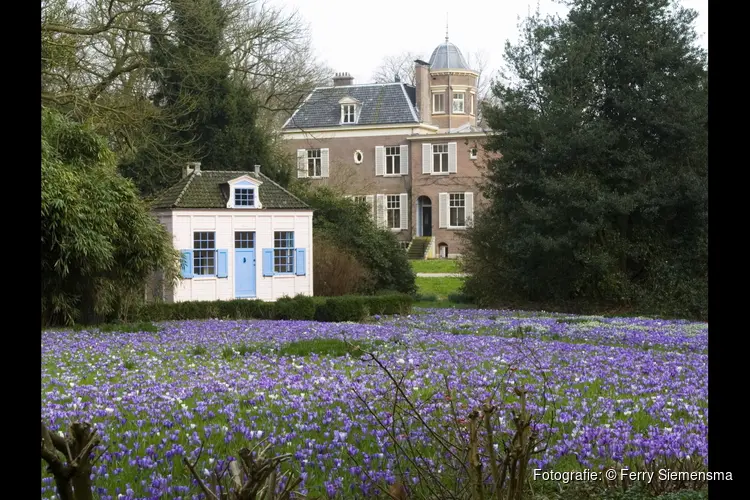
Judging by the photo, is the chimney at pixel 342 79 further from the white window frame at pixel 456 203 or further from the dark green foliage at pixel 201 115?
the dark green foliage at pixel 201 115

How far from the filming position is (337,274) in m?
28.3

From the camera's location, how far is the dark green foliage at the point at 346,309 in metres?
22.1

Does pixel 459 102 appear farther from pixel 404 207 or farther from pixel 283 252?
pixel 283 252

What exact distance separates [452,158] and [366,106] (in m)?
6.14

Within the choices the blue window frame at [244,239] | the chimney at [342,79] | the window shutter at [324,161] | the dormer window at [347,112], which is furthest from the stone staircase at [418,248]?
the blue window frame at [244,239]

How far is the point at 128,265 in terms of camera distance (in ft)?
68.7

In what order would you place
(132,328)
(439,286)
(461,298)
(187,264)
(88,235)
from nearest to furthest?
(132,328) < (88,235) < (187,264) < (461,298) < (439,286)

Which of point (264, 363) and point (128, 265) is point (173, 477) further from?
point (128, 265)

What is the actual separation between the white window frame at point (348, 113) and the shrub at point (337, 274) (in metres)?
25.3

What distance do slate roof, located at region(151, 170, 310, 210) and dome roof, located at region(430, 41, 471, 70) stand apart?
29.8 m

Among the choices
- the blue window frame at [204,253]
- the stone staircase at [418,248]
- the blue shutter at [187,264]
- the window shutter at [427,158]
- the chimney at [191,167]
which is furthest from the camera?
the window shutter at [427,158]

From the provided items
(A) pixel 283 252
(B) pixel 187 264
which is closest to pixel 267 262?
(A) pixel 283 252

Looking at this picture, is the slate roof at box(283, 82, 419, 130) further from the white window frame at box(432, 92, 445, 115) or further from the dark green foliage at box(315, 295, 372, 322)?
the dark green foliage at box(315, 295, 372, 322)

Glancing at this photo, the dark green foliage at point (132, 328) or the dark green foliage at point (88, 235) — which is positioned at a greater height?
the dark green foliage at point (88, 235)
